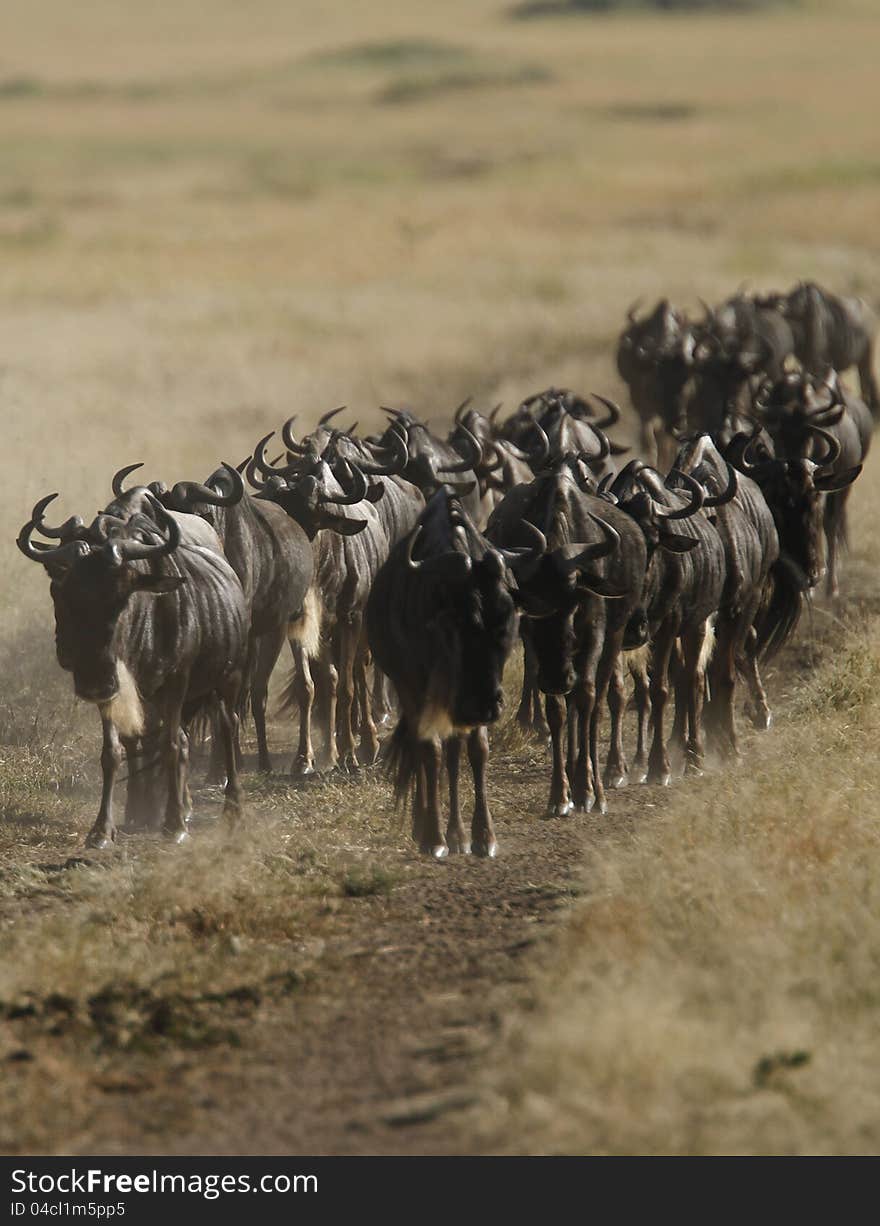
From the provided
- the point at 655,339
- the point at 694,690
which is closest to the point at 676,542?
the point at 694,690

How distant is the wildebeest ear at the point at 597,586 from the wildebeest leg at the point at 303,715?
215 centimetres

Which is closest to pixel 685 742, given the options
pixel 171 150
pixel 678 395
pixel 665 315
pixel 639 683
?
pixel 639 683

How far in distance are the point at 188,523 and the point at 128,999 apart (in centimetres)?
307

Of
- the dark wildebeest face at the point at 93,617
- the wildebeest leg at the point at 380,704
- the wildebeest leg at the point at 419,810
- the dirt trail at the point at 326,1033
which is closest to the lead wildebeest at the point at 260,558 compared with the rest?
the dark wildebeest face at the point at 93,617

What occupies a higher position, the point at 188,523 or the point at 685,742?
the point at 188,523

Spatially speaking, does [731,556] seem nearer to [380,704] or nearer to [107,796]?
[380,704]

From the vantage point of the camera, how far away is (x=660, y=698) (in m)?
9.47

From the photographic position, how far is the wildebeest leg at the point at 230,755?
8.47m

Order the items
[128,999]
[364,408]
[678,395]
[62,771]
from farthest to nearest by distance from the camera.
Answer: [364,408]
[678,395]
[62,771]
[128,999]

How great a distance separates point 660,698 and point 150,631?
2.85 metres

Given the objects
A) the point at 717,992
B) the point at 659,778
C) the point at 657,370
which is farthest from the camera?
the point at 657,370

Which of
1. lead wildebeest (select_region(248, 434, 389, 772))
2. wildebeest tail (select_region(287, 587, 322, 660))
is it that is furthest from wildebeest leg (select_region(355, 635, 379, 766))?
wildebeest tail (select_region(287, 587, 322, 660))

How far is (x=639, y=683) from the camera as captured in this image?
32.0 feet
